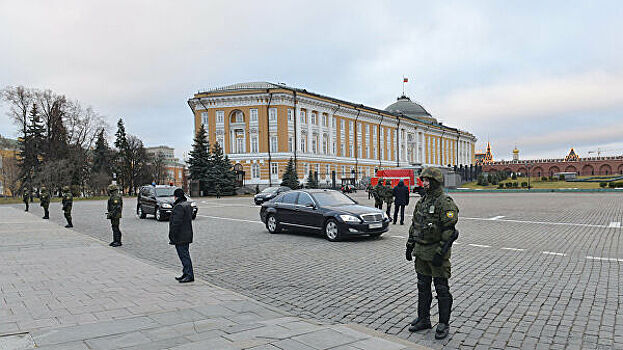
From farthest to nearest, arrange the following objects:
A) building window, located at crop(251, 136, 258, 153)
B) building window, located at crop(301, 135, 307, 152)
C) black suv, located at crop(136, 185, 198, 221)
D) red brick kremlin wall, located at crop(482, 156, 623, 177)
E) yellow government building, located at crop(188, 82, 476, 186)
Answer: red brick kremlin wall, located at crop(482, 156, 623, 177), building window, located at crop(301, 135, 307, 152), building window, located at crop(251, 136, 258, 153), yellow government building, located at crop(188, 82, 476, 186), black suv, located at crop(136, 185, 198, 221)

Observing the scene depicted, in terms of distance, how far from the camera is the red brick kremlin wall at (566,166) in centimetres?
9283

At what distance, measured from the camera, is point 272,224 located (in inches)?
580

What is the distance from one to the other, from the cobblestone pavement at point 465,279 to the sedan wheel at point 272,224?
287 millimetres

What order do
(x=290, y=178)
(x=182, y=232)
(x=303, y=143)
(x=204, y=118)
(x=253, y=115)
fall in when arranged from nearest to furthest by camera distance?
1. (x=182, y=232)
2. (x=290, y=178)
3. (x=253, y=115)
4. (x=303, y=143)
5. (x=204, y=118)

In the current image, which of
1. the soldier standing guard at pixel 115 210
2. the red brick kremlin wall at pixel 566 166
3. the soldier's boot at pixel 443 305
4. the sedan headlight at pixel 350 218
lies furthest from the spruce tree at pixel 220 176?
the red brick kremlin wall at pixel 566 166

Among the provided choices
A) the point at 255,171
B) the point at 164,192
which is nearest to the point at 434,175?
the point at 164,192

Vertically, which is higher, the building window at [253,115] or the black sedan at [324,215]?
the building window at [253,115]

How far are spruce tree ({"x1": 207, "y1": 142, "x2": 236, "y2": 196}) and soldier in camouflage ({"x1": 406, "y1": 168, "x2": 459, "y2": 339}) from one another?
49.8 metres

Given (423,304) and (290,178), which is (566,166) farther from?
(423,304)

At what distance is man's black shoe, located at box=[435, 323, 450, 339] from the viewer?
187 inches

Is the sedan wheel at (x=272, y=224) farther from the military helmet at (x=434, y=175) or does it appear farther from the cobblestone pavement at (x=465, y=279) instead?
the military helmet at (x=434, y=175)

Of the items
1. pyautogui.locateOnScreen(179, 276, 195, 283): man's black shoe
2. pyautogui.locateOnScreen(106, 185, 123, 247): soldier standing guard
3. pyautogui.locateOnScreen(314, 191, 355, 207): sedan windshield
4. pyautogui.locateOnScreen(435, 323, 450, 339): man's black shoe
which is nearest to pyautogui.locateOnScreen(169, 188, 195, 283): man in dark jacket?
pyautogui.locateOnScreen(179, 276, 195, 283): man's black shoe

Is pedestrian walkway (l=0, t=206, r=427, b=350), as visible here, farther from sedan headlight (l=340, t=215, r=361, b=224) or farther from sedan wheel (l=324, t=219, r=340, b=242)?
sedan headlight (l=340, t=215, r=361, b=224)

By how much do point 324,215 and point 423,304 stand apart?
7940mm
